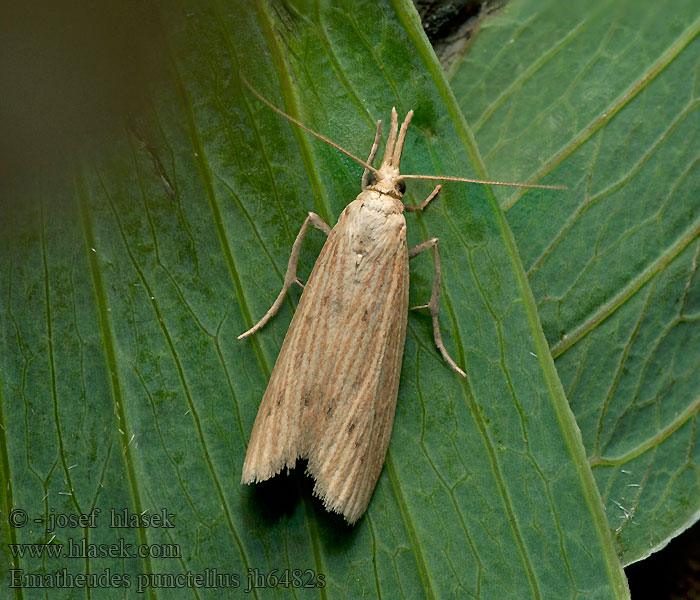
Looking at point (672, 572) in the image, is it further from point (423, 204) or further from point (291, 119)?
point (291, 119)

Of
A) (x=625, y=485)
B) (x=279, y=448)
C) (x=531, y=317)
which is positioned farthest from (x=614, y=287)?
(x=279, y=448)

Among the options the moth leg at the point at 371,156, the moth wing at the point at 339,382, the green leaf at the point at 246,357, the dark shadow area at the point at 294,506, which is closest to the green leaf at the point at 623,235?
the green leaf at the point at 246,357

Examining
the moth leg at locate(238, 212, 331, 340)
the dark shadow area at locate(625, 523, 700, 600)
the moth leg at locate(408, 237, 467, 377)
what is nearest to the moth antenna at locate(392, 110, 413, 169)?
the moth leg at locate(408, 237, 467, 377)

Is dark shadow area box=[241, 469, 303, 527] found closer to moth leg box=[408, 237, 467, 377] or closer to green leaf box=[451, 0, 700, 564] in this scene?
moth leg box=[408, 237, 467, 377]

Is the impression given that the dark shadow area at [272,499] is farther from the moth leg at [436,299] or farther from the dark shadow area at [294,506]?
the moth leg at [436,299]

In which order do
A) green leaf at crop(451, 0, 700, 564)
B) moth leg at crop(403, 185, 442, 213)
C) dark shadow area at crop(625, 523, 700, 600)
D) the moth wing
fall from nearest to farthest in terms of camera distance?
the moth wing → moth leg at crop(403, 185, 442, 213) → green leaf at crop(451, 0, 700, 564) → dark shadow area at crop(625, 523, 700, 600)

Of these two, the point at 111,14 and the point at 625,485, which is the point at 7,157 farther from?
the point at 625,485
